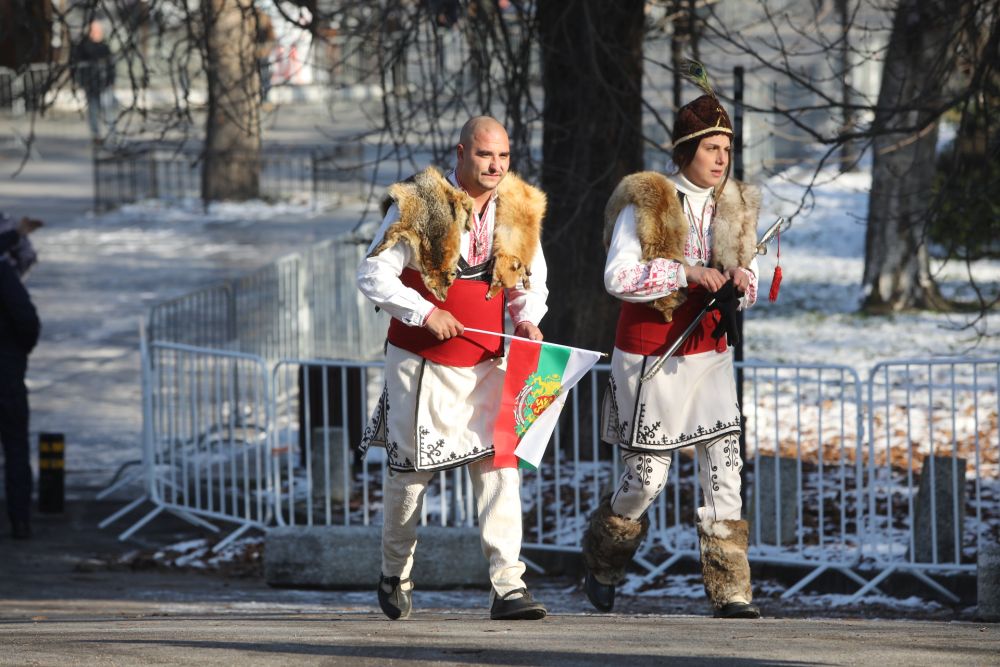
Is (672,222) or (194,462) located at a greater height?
(672,222)

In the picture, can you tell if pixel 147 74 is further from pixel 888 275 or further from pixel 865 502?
pixel 888 275

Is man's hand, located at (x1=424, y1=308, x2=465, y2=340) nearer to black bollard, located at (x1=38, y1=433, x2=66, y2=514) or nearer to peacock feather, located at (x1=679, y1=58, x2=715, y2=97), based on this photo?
peacock feather, located at (x1=679, y1=58, x2=715, y2=97)

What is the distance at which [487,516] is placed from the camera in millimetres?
5355

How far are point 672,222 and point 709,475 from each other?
3.11 feet

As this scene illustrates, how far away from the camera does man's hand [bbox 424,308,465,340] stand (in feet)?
16.8

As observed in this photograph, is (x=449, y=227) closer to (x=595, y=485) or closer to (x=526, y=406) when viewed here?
(x=526, y=406)

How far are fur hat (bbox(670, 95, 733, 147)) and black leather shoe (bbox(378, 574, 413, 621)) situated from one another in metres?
1.94

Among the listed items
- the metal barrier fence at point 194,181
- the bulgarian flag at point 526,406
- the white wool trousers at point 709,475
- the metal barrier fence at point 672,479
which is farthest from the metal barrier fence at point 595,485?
the metal barrier fence at point 194,181

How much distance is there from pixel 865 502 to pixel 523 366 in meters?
3.93

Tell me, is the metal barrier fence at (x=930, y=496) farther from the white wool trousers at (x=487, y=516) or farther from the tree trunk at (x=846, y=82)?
the white wool trousers at (x=487, y=516)

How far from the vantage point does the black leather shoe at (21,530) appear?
862cm

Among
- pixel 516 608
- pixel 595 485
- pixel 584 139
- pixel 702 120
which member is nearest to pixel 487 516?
pixel 516 608

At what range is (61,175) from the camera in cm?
2916

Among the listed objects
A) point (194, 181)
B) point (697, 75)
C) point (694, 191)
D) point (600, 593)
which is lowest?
point (600, 593)
